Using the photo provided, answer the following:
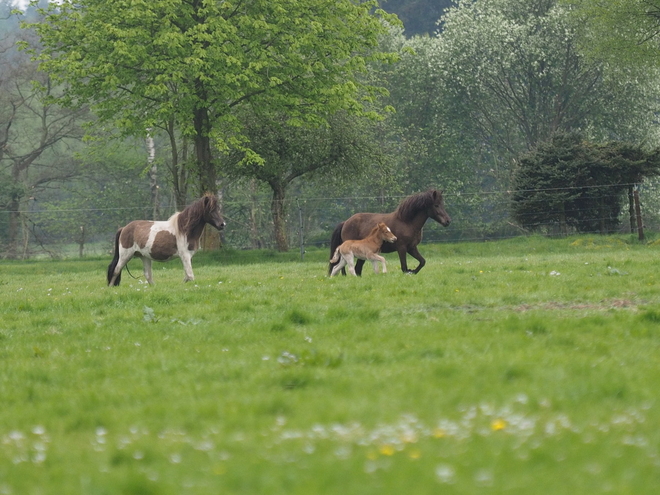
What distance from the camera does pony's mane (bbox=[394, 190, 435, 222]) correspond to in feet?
62.6

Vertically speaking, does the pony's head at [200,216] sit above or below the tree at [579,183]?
below

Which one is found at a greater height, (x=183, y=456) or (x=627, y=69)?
(x=627, y=69)

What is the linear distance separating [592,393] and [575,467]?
1839 mm

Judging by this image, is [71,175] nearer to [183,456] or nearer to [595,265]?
[595,265]

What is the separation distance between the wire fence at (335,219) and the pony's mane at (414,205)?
50.4ft

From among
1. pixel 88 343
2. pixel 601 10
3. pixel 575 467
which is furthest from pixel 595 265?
pixel 601 10

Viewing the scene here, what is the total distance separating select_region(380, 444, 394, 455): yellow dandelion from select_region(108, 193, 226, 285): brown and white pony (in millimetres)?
14742

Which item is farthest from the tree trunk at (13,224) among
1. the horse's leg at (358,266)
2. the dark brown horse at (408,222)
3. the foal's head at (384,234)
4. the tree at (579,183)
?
the foal's head at (384,234)

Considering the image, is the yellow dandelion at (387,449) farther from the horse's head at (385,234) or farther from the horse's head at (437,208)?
the horse's head at (437,208)

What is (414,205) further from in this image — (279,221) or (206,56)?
(279,221)

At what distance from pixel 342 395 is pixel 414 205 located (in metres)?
12.8

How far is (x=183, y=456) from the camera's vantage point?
5.16 meters

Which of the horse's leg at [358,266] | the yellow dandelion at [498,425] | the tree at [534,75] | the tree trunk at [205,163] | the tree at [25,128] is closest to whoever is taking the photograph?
the yellow dandelion at [498,425]

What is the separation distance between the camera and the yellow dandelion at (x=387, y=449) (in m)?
4.80
